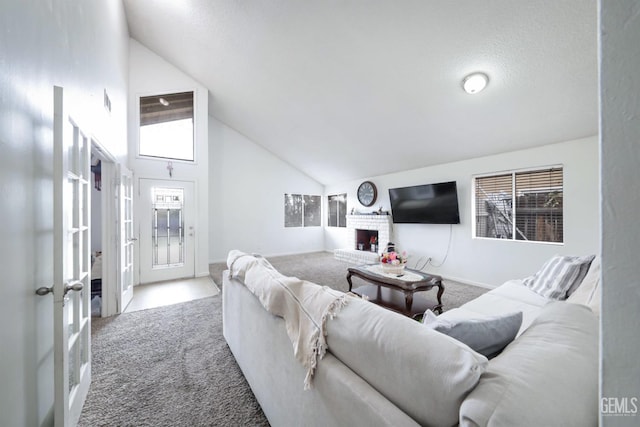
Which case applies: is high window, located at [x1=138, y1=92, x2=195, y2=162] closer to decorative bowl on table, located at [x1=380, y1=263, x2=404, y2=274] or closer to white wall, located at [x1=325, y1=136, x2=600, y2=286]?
decorative bowl on table, located at [x1=380, y1=263, x2=404, y2=274]

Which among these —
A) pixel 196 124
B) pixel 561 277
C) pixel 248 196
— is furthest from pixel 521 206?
pixel 196 124

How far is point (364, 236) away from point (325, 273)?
1.97m

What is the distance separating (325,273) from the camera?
479 centimetres

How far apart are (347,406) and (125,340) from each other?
2.56m

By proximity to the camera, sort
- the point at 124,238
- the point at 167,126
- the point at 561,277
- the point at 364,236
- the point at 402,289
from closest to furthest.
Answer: the point at 561,277
the point at 402,289
the point at 124,238
the point at 167,126
the point at 364,236

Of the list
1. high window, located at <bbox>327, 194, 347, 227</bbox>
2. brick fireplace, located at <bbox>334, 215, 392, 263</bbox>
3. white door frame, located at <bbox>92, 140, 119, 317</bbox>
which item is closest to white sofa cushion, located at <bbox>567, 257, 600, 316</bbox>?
brick fireplace, located at <bbox>334, 215, 392, 263</bbox>

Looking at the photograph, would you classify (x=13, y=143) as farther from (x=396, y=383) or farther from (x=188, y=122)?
Result: (x=188, y=122)

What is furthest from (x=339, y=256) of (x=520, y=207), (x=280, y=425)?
(x=280, y=425)

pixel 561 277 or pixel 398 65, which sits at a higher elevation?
pixel 398 65

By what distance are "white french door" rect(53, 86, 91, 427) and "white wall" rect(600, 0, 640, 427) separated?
1.80 meters

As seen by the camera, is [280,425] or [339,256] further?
[339,256]

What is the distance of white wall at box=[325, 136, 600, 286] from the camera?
119 inches

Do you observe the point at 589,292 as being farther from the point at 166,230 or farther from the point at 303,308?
the point at 166,230

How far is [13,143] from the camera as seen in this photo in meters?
1.00
